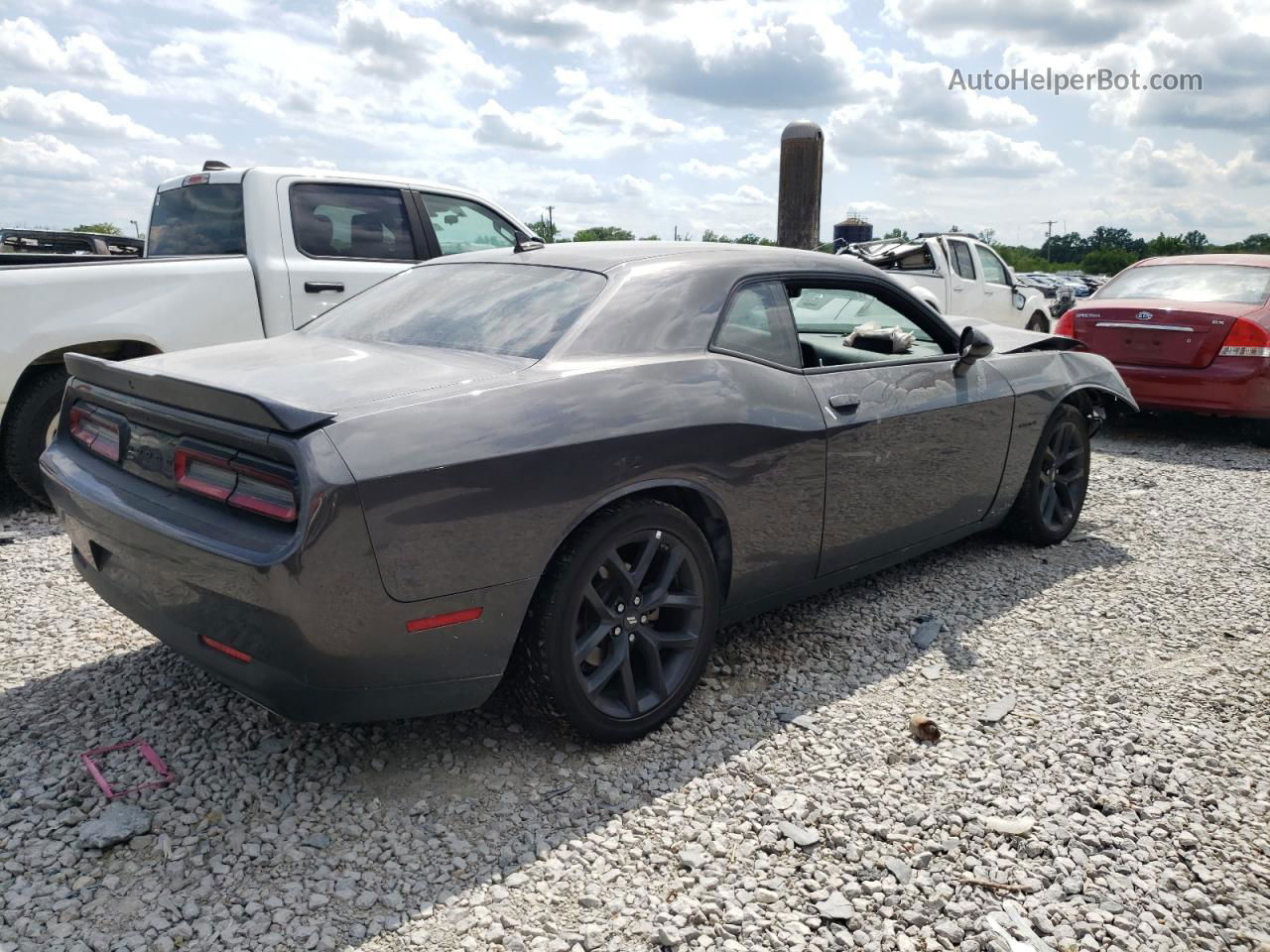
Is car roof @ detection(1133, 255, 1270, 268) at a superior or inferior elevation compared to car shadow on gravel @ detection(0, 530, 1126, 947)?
superior

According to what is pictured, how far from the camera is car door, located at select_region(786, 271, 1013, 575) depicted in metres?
3.57

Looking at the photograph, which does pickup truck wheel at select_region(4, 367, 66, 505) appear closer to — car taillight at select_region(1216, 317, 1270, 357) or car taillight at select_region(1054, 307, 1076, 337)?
car taillight at select_region(1054, 307, 1076, 337)

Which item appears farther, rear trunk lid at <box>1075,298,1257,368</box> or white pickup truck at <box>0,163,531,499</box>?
rear trunk lid at <box>1075,298,1257,368</box>

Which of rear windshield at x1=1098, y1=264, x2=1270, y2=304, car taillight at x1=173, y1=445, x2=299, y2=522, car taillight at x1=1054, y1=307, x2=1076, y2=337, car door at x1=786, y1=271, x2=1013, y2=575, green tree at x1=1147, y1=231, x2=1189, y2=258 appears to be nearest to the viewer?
car taillight at x1=173, y1=445, x2=299, y2=522

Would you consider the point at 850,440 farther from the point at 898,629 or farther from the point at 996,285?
the point at 996,285

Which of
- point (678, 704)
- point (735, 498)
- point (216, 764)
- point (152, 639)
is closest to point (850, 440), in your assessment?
point (735, 498)

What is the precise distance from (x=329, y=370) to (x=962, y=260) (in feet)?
33.7

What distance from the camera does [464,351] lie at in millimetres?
3043

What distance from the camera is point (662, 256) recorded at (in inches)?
135

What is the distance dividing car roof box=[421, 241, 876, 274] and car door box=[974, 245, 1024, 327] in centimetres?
883

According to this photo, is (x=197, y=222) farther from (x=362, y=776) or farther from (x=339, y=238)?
(x=362, y=776)

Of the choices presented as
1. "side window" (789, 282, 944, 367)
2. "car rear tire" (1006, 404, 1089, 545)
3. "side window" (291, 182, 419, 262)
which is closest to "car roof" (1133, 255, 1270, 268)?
"car rear tire" (1006, 404, 1089, 545)

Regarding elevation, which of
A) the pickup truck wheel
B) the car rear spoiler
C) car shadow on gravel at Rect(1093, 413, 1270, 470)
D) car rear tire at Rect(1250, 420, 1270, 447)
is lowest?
car shadow on gravel at Rect(1093, 413, 1270, 470)

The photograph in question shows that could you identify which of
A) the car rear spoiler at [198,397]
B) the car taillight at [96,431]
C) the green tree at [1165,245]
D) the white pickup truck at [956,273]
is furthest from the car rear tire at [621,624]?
the green tree at [1165,245]
